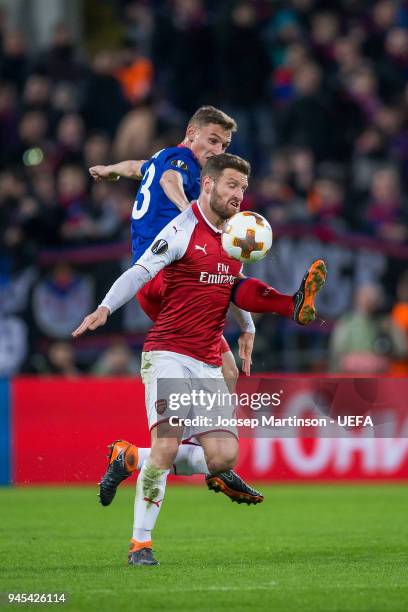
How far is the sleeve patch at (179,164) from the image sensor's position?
9.25 metres

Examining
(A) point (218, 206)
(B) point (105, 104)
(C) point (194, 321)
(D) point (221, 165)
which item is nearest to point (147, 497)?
(C) point (194, 321)

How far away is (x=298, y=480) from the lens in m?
15.1

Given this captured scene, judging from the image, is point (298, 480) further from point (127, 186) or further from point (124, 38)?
point (124, 38)

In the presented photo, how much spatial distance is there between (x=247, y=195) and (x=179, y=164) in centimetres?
648

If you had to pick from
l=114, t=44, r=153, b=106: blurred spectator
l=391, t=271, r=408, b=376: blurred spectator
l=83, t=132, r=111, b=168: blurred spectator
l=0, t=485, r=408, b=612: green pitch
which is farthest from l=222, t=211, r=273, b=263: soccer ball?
l=114, t=44, r=153, b=106: blurred spectator

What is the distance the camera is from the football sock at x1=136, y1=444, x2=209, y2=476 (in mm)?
8797

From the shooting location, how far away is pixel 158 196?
9312 mm

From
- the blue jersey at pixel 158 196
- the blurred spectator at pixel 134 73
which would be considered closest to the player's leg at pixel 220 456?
the blue jersey at pixel 158 196

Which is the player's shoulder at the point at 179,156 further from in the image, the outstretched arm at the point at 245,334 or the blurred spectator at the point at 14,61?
the blurred spectator at the point at 14,61

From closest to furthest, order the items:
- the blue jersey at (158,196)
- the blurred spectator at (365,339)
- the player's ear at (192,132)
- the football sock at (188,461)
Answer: the football sock at (188,461)
the blue jersey at (158,196)
the player's ear at (192,132)
the blurred spectator at (365,339)

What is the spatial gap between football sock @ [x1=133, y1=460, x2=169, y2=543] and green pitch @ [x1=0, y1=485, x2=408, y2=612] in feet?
0.82

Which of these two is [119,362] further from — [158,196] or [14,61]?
[158,196]

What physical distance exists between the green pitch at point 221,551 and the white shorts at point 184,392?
86cm

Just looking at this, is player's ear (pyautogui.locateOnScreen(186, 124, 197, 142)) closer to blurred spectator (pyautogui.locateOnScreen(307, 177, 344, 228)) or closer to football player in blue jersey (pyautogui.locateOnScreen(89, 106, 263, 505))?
football player in blue jersey (pyautogui.locateOnScreen(89, 106, 263, 505))
